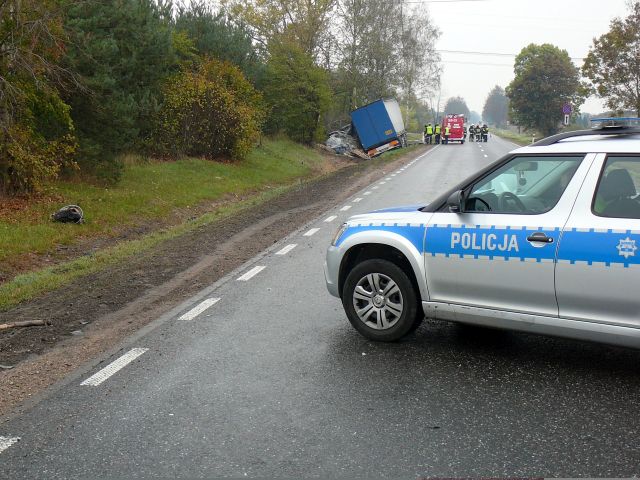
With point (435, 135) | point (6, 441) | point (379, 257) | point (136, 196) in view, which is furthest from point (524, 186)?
point (435, 135)

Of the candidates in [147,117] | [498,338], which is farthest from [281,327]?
[147,117]

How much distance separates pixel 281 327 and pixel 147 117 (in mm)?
13717

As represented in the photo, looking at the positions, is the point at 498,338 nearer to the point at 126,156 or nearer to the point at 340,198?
the point at 340,198

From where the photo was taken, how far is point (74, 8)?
1445 centimetres

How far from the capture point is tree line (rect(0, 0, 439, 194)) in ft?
39.7

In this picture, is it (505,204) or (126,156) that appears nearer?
(505,204)

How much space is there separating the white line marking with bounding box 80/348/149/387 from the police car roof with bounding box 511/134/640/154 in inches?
140

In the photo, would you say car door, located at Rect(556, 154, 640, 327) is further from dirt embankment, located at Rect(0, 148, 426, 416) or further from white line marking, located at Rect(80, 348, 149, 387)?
dirt embankment, located at Rect(0, 148, 426, 416)

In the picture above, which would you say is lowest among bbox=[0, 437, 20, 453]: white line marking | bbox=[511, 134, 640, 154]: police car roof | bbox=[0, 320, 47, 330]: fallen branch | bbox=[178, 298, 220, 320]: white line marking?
bbox=[178, 298, 220, 320]: white line marking

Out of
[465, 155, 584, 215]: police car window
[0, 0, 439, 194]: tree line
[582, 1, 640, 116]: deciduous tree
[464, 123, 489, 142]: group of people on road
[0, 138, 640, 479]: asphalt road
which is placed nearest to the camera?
[0, 138, 640, 479]: asphalt road

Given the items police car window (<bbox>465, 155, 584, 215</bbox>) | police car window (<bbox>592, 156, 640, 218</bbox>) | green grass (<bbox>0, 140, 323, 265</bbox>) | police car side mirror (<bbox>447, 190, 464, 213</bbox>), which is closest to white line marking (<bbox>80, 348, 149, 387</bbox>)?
police car side mirror (<bbox>447, 190, 464, 213</bbox>)

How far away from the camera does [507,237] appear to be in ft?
15.9

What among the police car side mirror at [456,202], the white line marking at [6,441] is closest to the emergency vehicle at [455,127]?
the police car side mirror at [456,202]

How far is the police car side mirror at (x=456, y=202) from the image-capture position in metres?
5.08
